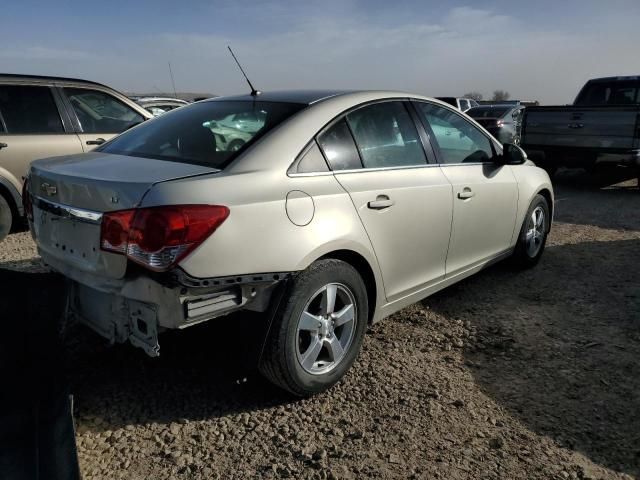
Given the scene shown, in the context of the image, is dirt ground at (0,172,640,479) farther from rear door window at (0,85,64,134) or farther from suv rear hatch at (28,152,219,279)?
rear door window at (0,85,64,134)

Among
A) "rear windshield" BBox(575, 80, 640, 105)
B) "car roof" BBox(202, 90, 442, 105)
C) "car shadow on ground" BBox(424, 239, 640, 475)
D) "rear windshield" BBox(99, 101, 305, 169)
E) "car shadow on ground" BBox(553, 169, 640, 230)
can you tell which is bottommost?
"car shadow on ground" BBox(553, 169, 640, 230)

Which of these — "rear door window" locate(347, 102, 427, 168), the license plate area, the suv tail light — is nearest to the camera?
the suv tail light

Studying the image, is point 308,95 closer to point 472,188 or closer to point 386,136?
point 386,136

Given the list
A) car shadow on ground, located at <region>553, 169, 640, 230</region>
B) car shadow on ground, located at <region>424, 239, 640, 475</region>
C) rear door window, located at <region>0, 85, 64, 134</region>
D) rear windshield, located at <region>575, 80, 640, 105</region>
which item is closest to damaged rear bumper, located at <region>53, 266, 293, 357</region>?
car shadow on ground, located at <region>424, 239, 640, 475</region>

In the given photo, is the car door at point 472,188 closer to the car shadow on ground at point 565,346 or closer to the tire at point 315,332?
the car shadow on ground at point 565,346

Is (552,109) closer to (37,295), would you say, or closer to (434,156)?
(434,156)

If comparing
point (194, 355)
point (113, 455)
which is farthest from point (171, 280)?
point (194, 355)

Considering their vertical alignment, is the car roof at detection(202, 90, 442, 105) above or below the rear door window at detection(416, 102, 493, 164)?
above

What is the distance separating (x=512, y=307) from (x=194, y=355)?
2357 millimetres

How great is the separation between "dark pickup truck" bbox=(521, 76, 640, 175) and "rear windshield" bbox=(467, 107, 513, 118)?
3670mm

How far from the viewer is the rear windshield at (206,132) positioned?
274 centimetres

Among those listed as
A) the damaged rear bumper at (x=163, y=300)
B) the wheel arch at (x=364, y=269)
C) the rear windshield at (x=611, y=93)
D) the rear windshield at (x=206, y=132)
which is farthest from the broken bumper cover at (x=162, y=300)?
the rear windshield at (x=611, y=93)

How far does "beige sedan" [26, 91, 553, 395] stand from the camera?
2283 millimetres

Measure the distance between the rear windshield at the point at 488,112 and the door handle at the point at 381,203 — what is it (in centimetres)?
1198
